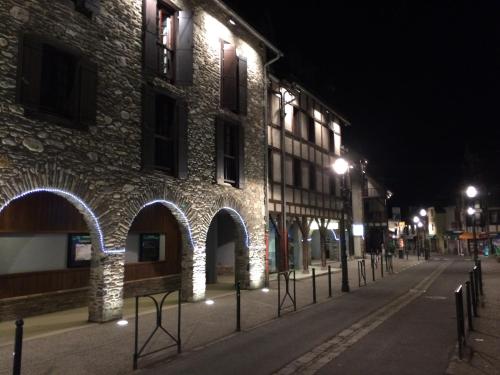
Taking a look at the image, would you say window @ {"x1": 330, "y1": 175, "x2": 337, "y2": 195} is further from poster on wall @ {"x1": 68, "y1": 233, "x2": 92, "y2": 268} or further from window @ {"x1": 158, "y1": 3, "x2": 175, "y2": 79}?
poster on wall @ {"x1": 68, "y1": 233, "x2": 92, "y2": 268}

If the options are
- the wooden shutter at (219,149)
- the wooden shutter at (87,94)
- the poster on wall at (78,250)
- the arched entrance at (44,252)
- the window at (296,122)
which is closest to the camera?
the wooden shutter at (87,94)

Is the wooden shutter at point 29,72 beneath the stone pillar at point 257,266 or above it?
above

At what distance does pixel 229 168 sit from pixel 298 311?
5.98m

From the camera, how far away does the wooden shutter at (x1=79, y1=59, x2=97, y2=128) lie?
367 inches

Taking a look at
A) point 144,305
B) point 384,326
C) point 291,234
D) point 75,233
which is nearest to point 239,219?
point 144,305

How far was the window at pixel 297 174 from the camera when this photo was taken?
21.5 metres

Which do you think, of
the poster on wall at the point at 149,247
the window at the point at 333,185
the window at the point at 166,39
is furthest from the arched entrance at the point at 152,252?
the window at the point at 333,185

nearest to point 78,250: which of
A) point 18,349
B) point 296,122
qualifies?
point 18,349

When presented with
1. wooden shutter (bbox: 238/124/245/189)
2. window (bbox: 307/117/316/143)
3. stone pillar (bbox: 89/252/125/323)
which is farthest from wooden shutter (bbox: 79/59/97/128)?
window (bbox: 307/117/316/143)

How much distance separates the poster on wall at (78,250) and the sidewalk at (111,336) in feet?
4.62

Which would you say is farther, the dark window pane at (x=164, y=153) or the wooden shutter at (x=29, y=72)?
the dark window pane at (x=164, y=153)

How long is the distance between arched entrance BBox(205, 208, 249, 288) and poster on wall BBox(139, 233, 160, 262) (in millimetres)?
2705

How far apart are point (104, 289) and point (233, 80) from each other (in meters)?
8.74

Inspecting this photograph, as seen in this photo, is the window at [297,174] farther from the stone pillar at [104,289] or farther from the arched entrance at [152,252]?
the stone pillar at [104,289]
